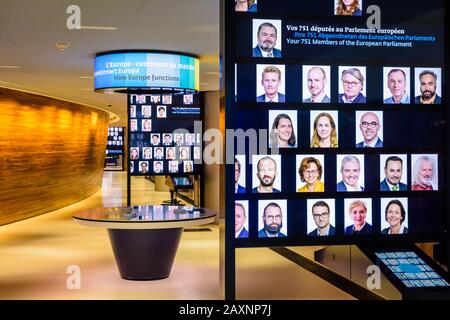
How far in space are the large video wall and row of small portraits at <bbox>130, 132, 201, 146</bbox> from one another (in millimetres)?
7953

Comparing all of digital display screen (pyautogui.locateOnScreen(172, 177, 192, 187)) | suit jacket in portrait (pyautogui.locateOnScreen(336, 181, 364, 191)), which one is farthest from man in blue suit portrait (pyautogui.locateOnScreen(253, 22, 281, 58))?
digital display screen (pyautogui.locateOnScreen(172, 177, 192, 187))

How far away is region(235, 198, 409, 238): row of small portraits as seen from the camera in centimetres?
378

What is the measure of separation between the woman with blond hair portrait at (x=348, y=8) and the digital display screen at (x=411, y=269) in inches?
59.3

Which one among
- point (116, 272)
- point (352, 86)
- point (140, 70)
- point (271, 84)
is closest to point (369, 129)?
point (352, 86)

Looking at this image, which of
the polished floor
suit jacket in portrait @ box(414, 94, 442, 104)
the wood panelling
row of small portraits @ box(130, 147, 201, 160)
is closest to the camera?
suit jacket in portrait @ box(414, 94, 442, 104)

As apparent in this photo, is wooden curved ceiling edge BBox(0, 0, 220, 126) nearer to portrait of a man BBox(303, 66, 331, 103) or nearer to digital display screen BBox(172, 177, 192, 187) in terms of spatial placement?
portrait of a man BBox(303, 66, 331, 103)

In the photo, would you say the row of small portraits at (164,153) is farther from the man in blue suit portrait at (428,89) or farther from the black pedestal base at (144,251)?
the man in blue suit portrait at (428,89)

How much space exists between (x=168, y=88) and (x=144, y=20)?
7.13ft

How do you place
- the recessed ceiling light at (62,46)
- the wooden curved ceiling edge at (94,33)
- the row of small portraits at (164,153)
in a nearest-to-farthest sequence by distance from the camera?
1. the wooden curved ceiling edge at (94,33)
2. the recessed ceiling light at (62,46)
3. the row of small portraits at (164,153)

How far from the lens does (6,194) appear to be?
12258 mm

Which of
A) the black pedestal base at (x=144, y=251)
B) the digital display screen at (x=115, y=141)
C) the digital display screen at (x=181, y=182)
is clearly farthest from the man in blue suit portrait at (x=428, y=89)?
the digital display screen at (x=115, y=141)

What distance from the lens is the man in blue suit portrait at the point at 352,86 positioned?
3836 mm

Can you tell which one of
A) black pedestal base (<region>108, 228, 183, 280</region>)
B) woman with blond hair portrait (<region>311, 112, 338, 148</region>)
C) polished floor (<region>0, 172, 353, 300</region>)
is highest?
woman with blond hair portrait (<region>311, 112, 338, 148</region>)

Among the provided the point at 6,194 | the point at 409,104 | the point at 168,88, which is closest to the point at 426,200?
the point at 409,104
